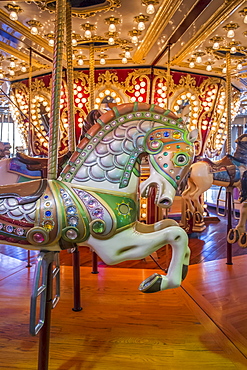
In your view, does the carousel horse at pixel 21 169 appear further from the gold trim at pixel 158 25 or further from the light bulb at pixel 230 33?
the light bulb at pixel 230 33

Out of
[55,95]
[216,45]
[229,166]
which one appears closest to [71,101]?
[55,95]

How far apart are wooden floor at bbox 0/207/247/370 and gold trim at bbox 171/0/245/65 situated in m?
2.84

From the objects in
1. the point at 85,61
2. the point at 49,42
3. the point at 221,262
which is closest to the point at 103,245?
the point at 221,262

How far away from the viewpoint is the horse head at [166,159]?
174 cm

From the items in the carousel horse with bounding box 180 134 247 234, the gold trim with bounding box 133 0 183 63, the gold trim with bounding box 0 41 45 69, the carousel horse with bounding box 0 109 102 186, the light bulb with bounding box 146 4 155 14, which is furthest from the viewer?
the gold trim with bounding box 0 41 45 69

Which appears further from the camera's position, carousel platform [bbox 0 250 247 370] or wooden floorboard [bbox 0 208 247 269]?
wooden floorboard [bbox 0 208 247 269]

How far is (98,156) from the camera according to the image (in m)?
1.77

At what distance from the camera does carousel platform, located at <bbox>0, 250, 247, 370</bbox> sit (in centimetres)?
192

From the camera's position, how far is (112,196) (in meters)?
1.71

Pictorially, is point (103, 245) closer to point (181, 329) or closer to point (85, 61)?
point (181, 329)

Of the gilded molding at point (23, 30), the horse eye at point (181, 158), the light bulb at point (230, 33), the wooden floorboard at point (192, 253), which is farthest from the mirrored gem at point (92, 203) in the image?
the light bulb at point (230, 33)

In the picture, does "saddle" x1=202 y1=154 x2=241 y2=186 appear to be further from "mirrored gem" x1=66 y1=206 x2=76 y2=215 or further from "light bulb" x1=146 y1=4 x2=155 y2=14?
"mirrored gem" x1=66 y1=206 x2=76 y2=215

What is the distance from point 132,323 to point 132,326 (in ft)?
0.14

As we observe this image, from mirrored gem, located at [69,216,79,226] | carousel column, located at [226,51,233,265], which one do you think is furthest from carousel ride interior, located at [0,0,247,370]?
carousel column, located at [226,51,233,265]
